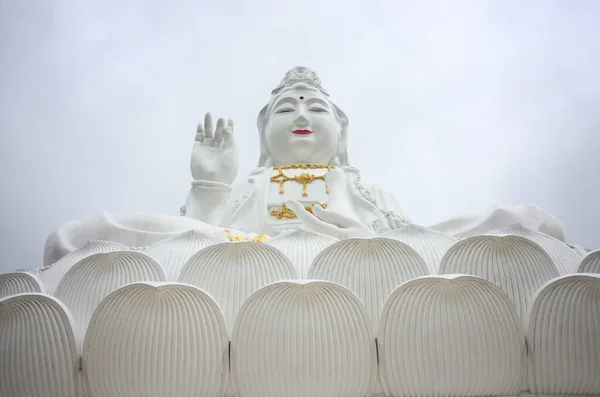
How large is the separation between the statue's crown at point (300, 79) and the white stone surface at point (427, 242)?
10.2 ft

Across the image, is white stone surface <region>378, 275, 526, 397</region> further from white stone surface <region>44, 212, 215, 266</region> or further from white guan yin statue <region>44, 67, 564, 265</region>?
white stone surface <region>44, 212, 215, 266</region>

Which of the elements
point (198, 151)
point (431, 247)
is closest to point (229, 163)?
point (198, 151)

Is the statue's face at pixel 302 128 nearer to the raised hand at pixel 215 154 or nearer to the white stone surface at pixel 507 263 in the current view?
the raised hand at pixel 215 154

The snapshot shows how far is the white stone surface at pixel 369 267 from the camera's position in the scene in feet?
10.3

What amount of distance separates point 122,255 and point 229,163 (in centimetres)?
243

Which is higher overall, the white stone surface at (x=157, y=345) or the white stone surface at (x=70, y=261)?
the white stone surface at (x=70, y=261)

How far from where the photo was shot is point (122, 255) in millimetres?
3330

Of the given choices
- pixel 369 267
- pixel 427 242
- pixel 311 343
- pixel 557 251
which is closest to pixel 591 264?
pixel 557 251

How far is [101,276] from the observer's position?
329cm

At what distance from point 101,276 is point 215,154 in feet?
8.47

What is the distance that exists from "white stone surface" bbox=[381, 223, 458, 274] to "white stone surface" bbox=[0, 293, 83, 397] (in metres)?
1.73

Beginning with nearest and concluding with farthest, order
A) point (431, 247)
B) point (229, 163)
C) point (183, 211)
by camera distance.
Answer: point (431, 247)
point (229, 163)
point (183, 211)

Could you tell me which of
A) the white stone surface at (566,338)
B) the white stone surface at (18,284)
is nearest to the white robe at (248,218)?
the white stone surface at (18,284)

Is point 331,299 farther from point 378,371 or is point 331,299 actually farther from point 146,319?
point 146,319
